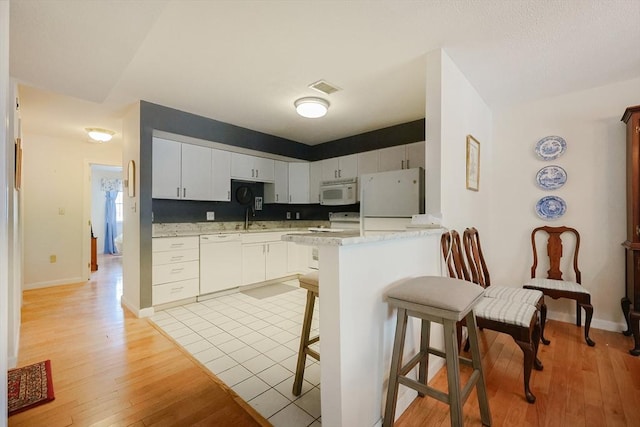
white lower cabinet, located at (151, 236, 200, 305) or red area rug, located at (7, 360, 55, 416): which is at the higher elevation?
white lower cabinet, located at (151, 236, 200, 305)

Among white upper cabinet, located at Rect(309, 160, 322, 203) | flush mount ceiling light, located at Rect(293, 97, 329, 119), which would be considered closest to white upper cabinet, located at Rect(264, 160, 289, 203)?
white upper cabinet, located at Rect(309, 160, 322, 203)

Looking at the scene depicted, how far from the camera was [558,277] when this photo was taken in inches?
110

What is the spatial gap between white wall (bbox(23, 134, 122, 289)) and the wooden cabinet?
6.71m

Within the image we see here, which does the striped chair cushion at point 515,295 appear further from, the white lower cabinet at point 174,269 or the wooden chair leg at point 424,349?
the white lower cabinet at point 174,269

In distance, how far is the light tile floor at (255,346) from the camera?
164 centimetres

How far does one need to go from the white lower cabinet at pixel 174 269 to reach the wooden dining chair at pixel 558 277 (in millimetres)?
3569

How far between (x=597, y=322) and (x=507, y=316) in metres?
1.85

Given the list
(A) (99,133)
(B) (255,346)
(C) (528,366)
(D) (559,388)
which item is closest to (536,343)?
(D) (559,388)

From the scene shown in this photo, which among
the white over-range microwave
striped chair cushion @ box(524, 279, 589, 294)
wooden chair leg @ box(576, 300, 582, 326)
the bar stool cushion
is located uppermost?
the white over-range microwave

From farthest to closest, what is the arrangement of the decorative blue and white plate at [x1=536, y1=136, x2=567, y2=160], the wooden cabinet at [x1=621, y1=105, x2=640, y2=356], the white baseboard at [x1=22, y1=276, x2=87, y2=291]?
1. the white baseboard at [x1=22, y1=276, x2=87, y2=291]
2. the decorative blue and white plate at [x1=536, y1=136, x2=567, y2=160]
3. the wooden cabinet at [x1=621, y1=105, x2=640, y2=356]

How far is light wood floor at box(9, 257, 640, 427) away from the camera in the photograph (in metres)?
1.51

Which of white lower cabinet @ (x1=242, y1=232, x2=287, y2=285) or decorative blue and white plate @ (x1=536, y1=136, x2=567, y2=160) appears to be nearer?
decorative blue and white plate @ (x1=536, y1=136, x2=567, y2=160)

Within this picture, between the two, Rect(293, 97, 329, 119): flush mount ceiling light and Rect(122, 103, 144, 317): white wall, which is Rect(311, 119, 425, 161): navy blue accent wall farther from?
Rect(122, 103, 144, 317): white wall

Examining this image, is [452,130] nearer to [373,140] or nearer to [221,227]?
[373,140]
